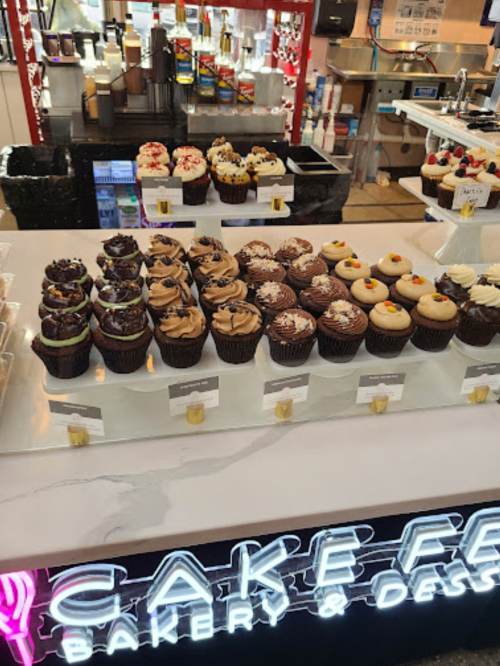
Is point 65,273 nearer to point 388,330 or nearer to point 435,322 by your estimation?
point 388,330

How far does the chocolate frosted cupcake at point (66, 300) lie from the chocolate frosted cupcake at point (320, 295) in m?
0.66

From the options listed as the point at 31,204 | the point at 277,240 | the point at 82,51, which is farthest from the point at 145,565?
the point at 82,51

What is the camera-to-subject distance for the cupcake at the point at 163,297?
1619mm

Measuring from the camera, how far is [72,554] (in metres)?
1.22

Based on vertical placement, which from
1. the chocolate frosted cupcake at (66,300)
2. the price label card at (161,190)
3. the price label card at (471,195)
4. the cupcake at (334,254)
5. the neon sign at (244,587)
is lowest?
the neon sign at (244,587)

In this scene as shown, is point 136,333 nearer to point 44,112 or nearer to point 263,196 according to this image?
point 263,196

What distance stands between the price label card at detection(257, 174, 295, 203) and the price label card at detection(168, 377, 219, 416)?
868 mm

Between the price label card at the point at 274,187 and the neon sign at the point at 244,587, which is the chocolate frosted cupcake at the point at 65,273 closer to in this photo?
the price label card at the point at 274,187

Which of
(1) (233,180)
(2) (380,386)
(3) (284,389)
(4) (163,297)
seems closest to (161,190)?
(1) (233,180)

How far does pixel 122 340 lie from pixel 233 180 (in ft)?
3.03

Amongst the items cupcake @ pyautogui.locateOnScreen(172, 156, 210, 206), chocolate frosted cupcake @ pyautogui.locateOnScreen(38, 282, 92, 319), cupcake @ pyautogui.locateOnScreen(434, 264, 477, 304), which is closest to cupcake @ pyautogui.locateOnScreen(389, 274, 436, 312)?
cupcake @ pyautogui.locateOnScreen(434, 264, 477, 304)

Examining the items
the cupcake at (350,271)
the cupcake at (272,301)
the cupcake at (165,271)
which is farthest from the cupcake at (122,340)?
the cupcake at (350,271)

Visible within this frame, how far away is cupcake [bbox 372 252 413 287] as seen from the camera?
1.95 m

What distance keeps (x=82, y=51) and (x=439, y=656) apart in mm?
4429
